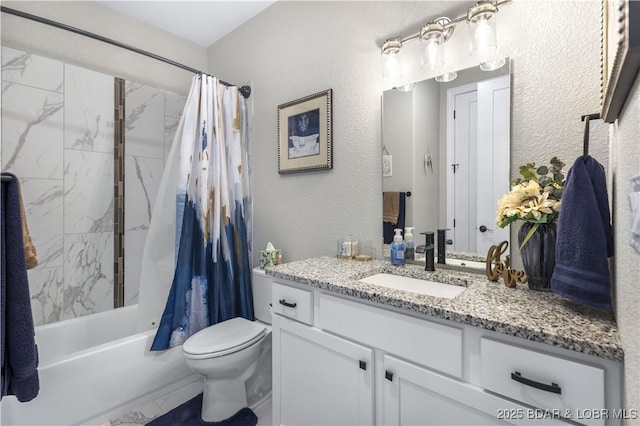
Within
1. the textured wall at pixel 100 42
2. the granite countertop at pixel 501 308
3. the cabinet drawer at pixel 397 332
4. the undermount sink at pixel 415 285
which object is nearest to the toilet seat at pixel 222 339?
the granite countertop at pixel 501 308

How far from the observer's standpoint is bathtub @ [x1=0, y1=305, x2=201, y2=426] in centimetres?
143

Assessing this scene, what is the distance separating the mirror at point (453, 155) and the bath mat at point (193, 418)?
1327 mm

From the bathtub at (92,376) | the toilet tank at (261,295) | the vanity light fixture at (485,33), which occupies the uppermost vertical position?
the vanity light fixture at (485,33)

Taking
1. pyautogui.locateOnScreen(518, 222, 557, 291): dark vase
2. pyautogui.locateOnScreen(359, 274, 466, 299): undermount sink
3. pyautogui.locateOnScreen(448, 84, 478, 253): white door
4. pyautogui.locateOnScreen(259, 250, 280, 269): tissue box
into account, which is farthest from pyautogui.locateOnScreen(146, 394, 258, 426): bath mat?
pyautogui.locateOnScreen(518, 222, 557, 291): dark vase

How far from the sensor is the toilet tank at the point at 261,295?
6.96 ft

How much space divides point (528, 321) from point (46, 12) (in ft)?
10.3

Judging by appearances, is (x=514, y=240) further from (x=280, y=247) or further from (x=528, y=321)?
(x=280, y=247)

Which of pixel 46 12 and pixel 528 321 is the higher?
pixel 46 12

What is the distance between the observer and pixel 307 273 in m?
1.42

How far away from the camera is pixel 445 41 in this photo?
1.45 metres

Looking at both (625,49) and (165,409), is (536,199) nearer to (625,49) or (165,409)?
(625,49)

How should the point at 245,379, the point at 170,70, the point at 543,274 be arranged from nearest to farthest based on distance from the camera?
the point at 543,274, the point at 245,379, the point at 170,70

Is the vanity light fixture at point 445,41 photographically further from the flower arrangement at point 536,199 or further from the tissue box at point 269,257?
the tissue box at point 269,257

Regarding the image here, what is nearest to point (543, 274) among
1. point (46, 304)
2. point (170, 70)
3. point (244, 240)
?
point (244, 240)
